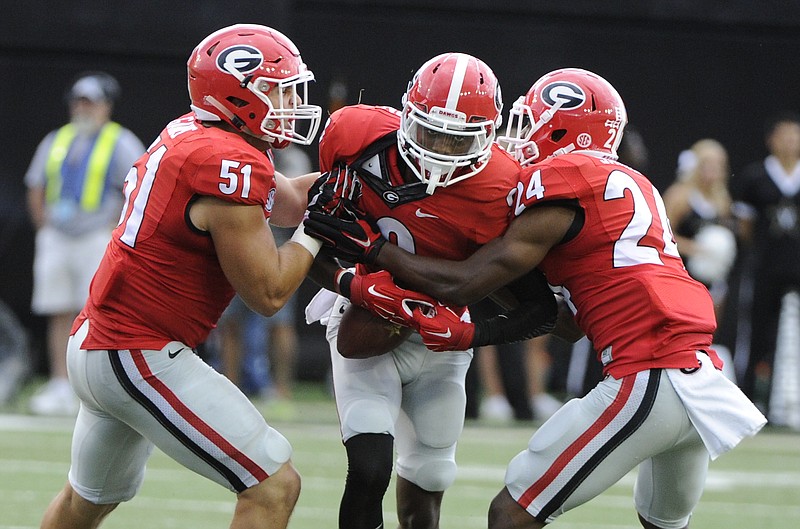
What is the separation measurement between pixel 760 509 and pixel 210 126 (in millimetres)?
3181

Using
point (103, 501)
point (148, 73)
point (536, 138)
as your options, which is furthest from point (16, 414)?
point (536, 138)

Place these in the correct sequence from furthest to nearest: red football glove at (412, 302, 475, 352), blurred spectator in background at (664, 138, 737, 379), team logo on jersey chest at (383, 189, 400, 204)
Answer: blurred spectator in background at (664, 138, 737, 379), team logo on jersey chest at (383, 189, 400, 204), red football glove at (412, 302, 475, 352)

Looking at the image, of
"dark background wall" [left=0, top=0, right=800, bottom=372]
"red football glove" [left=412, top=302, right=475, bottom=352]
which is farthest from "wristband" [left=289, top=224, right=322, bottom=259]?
"dark background wall" [left=0, top=0, right=800, bottom=372]

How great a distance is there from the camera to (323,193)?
4062mm

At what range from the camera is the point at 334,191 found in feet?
13.4

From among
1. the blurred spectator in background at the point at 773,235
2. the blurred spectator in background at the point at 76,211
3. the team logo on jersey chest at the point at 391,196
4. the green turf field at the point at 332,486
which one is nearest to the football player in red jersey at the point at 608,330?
the team logo on jersey chest at the point at 391,196

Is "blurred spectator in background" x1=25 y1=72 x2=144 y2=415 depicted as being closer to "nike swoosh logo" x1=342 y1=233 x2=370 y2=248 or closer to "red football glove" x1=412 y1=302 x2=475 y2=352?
"nike swoosh logo" x1=342 y1=233 x2=370 y2=248

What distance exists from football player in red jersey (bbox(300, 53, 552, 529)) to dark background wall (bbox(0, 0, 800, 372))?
18.8 ft

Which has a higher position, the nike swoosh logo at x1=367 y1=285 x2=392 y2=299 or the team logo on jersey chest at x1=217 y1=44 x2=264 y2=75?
the team logo on jersey chest at x1=217 y1=44 x2=264 y2=75

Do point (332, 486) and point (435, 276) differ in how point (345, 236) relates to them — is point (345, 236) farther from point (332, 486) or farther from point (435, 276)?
point (332, 486)

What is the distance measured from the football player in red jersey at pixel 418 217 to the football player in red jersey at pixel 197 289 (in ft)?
0.89

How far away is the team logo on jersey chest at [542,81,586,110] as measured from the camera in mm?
4137

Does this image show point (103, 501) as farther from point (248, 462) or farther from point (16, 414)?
point (16, 414)

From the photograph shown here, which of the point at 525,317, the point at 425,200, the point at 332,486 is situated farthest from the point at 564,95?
the point at 332,486
